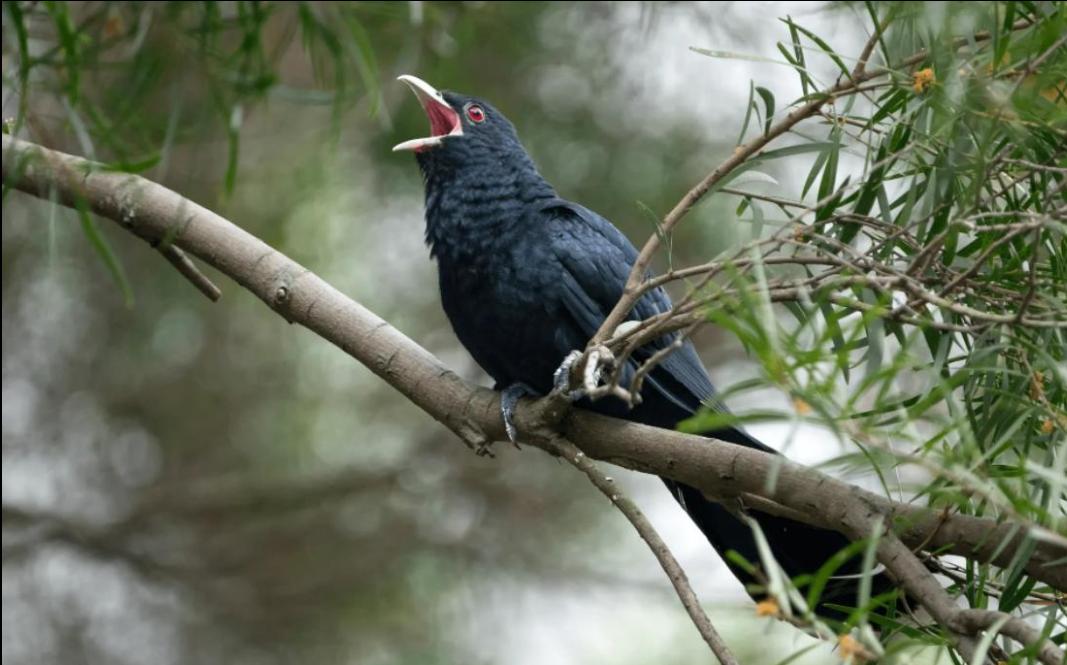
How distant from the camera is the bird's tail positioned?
6.68 feet

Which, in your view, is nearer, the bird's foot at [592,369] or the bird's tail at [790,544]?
the bird's foot at [592,369]

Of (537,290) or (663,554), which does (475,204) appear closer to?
(537,290)

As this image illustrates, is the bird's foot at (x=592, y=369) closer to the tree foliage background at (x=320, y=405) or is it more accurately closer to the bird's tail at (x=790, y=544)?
the bird's tail at (x=790, y=544)

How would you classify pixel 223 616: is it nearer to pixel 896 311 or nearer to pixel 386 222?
pixel 386 222

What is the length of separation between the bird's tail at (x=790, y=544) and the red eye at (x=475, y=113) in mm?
933

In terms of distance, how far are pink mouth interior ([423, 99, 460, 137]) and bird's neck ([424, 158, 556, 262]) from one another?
190 millimetres

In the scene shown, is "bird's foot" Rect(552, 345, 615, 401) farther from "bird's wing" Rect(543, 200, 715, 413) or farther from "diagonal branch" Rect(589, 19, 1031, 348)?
"bird's wing" Rect(543, 200, 715, 413)

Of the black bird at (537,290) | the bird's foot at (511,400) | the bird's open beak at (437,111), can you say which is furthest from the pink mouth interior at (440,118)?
the bird's foot at (511,400)

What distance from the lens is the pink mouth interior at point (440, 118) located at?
3014 mm

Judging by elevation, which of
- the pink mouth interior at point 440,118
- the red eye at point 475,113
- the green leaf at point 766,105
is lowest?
the pink mouth interior at point 440,118

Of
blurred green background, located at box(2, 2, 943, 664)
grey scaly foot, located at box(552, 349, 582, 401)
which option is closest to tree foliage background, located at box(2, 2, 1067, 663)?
blurred green background, located at box(2, 2, 943, 664)

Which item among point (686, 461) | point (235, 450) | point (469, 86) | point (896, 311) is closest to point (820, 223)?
point (896, 311)

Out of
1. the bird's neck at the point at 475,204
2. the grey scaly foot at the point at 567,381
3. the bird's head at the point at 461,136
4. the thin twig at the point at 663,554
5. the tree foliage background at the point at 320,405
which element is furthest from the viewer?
the tree foliage background at the point at 320,405

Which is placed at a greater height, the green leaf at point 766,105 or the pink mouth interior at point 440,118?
the green leaf at point 766,105
